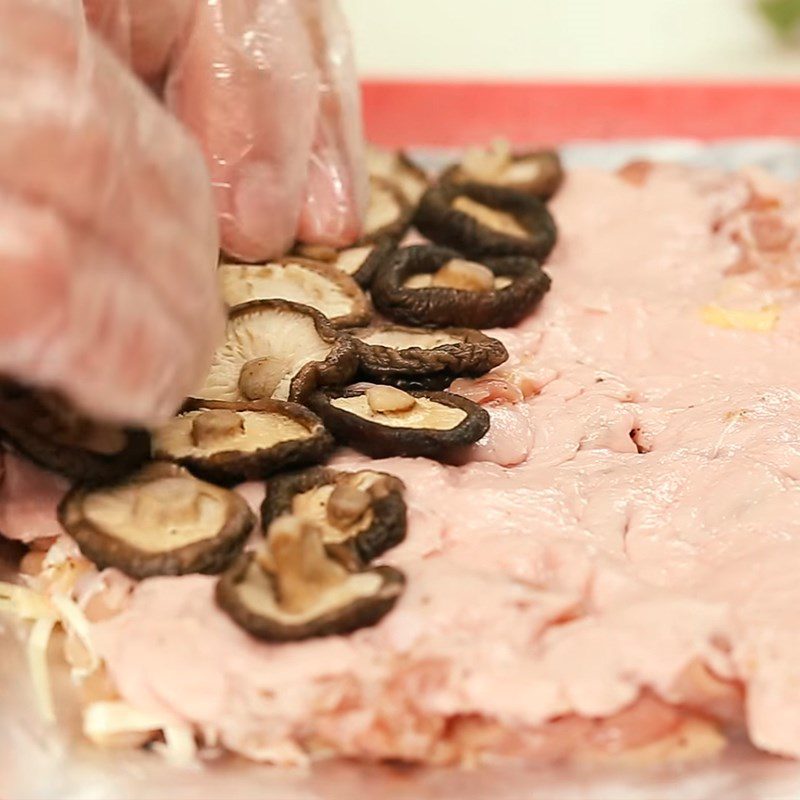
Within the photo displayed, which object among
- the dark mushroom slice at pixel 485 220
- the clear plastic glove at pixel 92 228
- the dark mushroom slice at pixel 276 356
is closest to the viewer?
the clear plastic glove at pixel 92 228

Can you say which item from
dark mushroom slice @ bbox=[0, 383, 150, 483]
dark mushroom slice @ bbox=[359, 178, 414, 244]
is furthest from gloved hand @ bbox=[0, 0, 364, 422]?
dark mushroom slice @ bbox=[359, 178, 414, 244]

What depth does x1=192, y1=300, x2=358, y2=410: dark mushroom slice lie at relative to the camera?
2445mm

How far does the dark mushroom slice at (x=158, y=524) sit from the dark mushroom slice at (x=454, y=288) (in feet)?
2.66

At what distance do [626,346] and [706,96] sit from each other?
192 cm

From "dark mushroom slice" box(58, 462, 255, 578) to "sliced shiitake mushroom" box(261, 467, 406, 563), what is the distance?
0.08 metres

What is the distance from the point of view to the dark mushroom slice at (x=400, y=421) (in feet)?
7.52

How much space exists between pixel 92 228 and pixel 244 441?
0.59 metres

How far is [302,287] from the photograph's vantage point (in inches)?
112

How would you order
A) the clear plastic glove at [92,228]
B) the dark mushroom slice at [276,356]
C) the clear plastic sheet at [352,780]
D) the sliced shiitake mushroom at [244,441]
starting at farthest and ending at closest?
the dark mushroom slice at [276,356] → the sliced shiitake mushroom at [244,441] → the clear plastic sheet at [352,780] → the clear plastic glove at [92,228]

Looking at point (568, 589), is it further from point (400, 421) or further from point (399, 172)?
point (399, 172)

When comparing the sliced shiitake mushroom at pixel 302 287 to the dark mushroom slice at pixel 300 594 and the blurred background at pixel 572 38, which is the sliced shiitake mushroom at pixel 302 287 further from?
the blurred background at pixel 572 38

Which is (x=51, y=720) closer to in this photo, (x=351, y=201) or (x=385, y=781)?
(x=385, y=781)

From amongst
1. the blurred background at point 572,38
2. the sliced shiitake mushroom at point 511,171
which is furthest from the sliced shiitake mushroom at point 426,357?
the blurred background at point 572,38

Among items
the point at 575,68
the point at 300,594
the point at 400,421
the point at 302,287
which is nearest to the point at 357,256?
the point at 302,287
